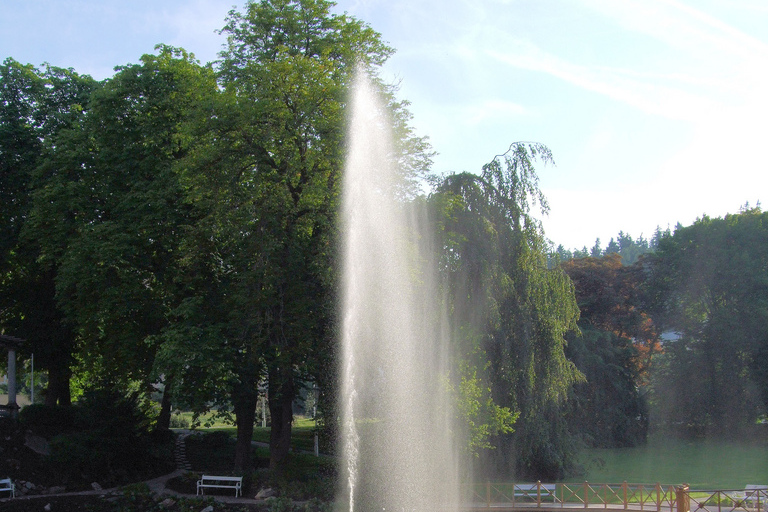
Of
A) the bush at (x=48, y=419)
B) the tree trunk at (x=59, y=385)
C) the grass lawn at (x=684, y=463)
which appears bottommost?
the grass lawn at (x=684, y=463)

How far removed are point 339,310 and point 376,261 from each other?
1881mm

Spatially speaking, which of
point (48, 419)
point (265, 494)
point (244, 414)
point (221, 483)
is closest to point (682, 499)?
point (265, 494)

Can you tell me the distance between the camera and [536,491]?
21.3 metres

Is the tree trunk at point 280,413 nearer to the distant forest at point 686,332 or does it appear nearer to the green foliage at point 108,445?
the green foliage at point 108,445

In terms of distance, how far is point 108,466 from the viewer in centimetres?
2347

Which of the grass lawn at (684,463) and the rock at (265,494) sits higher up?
the rock at (265,494)

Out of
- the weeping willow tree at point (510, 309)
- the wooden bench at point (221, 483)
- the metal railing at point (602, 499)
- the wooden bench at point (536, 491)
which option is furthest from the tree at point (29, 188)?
the wooden bench at point (536, 491)

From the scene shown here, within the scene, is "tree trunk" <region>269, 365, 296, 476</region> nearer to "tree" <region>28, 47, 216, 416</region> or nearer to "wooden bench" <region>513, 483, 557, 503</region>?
"tree" <region>28, 47, 216, 416</region>

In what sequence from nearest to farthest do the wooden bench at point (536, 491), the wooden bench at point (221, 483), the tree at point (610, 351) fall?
the wooden bench at point (536, 491) → the wooden bench at point (221, 483) → the tree at point (610, 351)

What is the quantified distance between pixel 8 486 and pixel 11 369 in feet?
25.8

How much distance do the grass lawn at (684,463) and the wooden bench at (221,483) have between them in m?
14.2

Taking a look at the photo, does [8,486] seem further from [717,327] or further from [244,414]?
[717,327]

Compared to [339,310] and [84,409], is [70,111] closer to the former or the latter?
[84,409]

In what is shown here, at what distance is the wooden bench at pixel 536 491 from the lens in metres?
20.8
